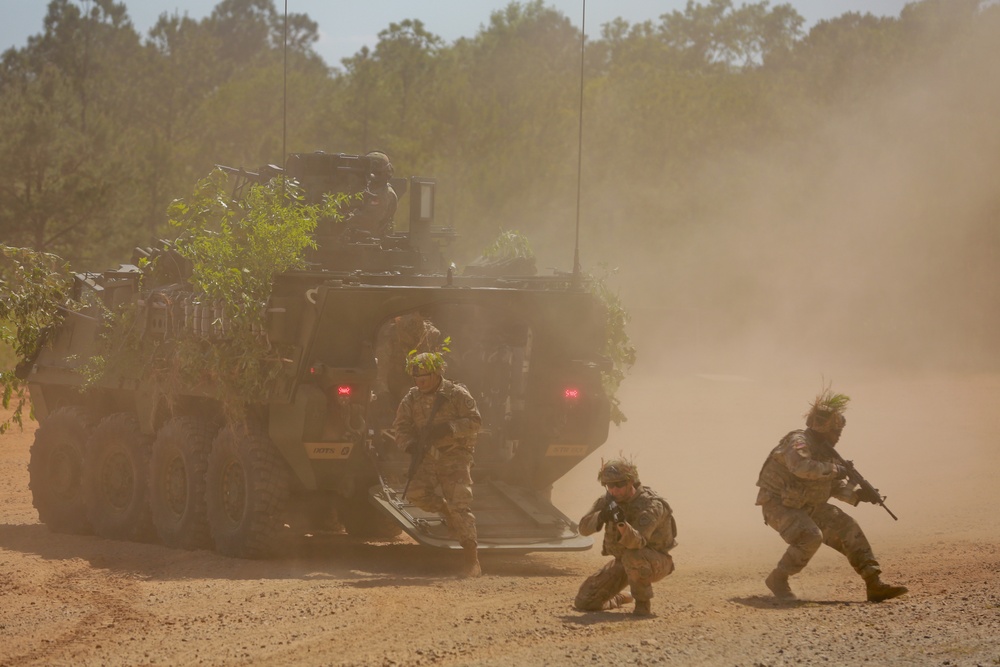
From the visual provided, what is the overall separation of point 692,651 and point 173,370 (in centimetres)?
596

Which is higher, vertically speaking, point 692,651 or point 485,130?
point 485,130

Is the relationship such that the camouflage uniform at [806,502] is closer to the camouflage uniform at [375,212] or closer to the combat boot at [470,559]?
the combat boot at [470,559]

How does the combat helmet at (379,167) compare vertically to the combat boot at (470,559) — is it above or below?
above

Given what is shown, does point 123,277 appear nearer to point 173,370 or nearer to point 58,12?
point 173,370

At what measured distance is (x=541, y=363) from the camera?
456 inches

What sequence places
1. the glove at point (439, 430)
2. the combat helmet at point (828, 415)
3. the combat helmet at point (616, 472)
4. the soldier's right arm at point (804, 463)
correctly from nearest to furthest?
the combat helmet at point (616, 472), the soldier's right arm at point (804, 463), the combat helmet at point (828, 415), the glove at point (439, 430)

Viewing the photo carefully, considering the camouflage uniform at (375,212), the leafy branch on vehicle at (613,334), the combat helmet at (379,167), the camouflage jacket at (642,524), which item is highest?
the combat helmet at (379,167)

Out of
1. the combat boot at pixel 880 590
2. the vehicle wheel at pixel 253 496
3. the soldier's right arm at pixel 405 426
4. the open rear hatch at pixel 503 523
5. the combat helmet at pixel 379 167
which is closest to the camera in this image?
the combat boot at pixel 880 590

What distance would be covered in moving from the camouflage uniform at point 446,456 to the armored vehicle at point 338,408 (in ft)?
0.91

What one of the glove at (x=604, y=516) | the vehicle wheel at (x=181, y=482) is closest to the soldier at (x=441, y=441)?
the glove at (x=604, y=516)

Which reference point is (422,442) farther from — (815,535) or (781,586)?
(815,535)

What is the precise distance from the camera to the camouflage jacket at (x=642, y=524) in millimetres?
8453

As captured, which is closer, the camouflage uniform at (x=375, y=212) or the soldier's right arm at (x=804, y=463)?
the soldier's right arm at (x=804, y=463)

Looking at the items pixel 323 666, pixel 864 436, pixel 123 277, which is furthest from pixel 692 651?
pixel 864 436
